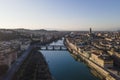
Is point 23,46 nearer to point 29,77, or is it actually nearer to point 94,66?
point 94,66

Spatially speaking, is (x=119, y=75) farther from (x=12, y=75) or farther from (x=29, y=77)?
(x=12, y=75)

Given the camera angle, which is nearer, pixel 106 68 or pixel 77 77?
pixel 77 77

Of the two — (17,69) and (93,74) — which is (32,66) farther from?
(93,74)

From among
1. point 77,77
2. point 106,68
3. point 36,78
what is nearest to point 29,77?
point 36,78

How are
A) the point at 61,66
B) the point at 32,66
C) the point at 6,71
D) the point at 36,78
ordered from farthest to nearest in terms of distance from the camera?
the point at 61,66
the point at 32,66
the point at 6,71
the point at 36,78

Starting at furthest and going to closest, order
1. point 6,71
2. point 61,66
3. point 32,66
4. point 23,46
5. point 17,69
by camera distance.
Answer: point 23,46, point 61,66, point 32,66, point 17,69, point 6,71

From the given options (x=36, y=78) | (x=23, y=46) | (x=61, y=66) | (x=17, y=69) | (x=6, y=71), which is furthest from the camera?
(x=23, y=46)

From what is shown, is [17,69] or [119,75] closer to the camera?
[119,75]

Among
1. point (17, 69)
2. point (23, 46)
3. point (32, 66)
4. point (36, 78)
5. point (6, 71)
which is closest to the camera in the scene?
point (36, 78)

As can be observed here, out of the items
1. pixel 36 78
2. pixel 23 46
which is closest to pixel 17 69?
pixel 36 78
